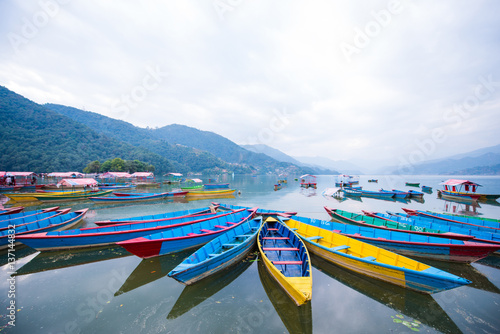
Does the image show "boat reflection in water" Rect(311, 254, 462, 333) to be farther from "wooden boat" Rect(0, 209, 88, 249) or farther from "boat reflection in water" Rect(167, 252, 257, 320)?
"wooden boat" Rect(0, 209, 88, 249)

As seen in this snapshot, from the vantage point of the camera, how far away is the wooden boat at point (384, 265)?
239 inches

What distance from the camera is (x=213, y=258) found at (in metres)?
7.32

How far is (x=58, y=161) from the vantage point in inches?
3376

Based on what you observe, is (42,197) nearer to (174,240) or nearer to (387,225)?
(174,240)

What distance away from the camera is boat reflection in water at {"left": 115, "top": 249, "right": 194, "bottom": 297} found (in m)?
7.78

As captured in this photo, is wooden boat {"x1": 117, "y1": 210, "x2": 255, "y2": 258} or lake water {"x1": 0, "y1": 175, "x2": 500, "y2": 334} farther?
wooden boat {"x1": 117, "y1": 210, "x2": 255, "y2": 258}

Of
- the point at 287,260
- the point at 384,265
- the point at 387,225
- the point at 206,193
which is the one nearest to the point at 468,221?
the point at 387,225

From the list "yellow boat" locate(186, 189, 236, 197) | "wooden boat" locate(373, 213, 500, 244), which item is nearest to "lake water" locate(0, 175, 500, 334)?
"wooden boat" locate(373, 213, 500, 244)

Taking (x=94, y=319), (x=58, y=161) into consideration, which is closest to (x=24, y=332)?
(x=94, y=319)

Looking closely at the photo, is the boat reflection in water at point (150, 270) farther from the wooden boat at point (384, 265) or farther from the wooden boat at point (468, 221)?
the wooden boat at point (468, 221)

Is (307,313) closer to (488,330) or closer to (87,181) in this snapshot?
(488,330)

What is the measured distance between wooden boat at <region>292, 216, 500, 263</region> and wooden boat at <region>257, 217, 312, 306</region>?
3512 millimetres

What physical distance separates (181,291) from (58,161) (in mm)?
114425

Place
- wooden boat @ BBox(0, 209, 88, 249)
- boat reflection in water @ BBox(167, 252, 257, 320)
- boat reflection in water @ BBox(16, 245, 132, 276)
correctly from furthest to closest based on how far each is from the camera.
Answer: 1. wooden boat @ BBox(0, 209, 88, 249)
2. boat reflection in water @ BBox(16, 245, 132, 276)
3. boat reflection in water @ BBox(167, 252, 257, 320)
